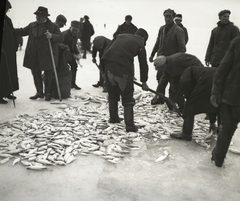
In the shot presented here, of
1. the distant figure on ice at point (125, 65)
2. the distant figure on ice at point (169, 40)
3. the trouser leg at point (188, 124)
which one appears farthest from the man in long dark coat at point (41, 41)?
the trouser leg at point (188, 124)

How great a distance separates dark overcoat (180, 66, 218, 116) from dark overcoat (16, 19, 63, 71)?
3.34m

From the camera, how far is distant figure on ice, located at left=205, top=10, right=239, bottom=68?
5.87 meters

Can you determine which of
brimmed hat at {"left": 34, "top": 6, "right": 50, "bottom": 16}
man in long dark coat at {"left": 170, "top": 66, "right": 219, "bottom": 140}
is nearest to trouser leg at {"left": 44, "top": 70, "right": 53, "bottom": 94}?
brimmed hat at {"left": 34, "top": 6, "right": 50, "bottom": 16}

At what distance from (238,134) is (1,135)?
158 inches

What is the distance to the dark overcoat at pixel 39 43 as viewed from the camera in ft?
19.4

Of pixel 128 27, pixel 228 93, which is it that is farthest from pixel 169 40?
pixel 128 27

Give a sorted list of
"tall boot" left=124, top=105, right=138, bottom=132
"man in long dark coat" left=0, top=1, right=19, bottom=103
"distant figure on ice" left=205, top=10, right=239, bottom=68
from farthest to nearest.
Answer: "distant figure on ice" left=205, top=10, right=239, bottom=68
"man in long dark coat" left=0, top=1, right=19, bottom=103
"tall boot" left=124, top=105, right=138, bottom=132

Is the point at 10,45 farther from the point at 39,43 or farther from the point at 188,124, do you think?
the point at 188,124

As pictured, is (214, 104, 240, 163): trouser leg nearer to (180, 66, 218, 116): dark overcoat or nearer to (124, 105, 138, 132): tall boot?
(180, 66, 218, 116): dark overcoat

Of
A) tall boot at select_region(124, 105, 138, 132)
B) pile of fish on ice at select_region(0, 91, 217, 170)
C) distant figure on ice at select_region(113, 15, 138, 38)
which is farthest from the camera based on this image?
distant figure on ice at select_region(113, 15, 138, 38)

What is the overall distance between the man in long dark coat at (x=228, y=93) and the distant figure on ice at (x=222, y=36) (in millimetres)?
2984

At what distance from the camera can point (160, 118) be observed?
210 inches

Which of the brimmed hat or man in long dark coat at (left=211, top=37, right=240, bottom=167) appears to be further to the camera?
the brimmed hat

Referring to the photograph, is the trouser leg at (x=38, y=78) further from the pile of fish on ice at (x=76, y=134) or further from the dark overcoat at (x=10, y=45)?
the pile of fish on ice at (x=76, y=134)
